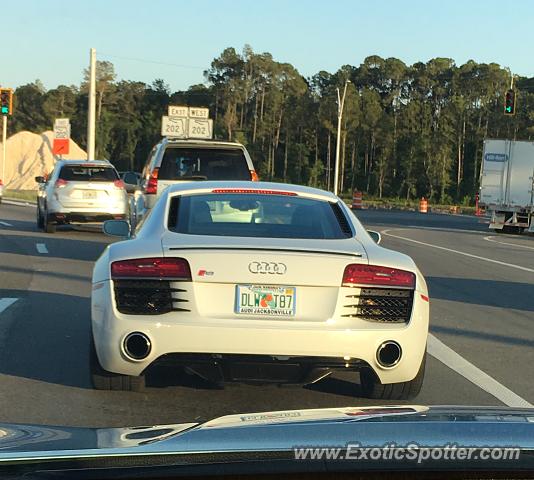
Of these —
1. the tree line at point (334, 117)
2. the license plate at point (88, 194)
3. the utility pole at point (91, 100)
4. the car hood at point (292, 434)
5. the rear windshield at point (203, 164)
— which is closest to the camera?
the car hood at point (292, 434)

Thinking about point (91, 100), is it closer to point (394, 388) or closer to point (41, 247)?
point (41, 247)

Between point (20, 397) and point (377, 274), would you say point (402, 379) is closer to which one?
point (377, 274)

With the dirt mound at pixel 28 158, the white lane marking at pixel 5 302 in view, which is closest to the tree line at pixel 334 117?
the dirt mound at pixel 28 158

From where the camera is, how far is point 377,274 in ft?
19.6

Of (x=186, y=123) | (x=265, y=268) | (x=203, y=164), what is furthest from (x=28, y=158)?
(x=265, y=268)

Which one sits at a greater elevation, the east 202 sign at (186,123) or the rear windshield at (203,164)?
the east 202 sign at (186,123)

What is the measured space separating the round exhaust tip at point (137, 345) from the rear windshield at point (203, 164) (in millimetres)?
9974

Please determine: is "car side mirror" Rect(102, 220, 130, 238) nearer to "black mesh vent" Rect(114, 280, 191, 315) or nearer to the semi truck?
"black mesh vent" Rect(114, 280, 191, 315)

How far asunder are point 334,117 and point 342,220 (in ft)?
336

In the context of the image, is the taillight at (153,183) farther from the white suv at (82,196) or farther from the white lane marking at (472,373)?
the white lane marking at (472,373)

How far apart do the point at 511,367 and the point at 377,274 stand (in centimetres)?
263

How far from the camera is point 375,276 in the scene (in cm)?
595

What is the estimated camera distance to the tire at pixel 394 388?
6.26m

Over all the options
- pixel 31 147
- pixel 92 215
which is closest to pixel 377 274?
pixel 92 215
